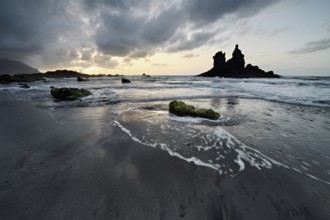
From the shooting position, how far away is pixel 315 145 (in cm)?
517

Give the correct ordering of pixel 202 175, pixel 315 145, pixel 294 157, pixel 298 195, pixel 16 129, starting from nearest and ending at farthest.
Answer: pixel 298 195 → pixel 202 175 → pixel 294 157 → pixel 315 145 → pixel 16 129

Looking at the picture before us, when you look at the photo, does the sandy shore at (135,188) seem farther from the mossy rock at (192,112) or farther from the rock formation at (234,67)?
the rock formation at (234,67)

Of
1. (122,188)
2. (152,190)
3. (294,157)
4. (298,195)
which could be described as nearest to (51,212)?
(122,188)

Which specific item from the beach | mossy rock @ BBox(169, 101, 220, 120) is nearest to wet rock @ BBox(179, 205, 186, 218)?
the beach

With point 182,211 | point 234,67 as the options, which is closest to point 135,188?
point 182,211

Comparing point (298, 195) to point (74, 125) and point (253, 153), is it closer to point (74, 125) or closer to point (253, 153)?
point (253, 153)

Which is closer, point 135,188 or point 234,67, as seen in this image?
point 135,188

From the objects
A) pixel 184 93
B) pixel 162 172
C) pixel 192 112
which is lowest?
pixel 184 93

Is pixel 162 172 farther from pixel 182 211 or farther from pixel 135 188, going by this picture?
pixel 182 211

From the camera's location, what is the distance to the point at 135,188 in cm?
306

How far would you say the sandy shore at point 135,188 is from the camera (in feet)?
8.45

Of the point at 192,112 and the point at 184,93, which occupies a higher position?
the point at 192,112

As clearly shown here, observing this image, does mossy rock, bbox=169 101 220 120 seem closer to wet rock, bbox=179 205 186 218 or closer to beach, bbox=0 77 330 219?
beach, bbox=0 77 330 219

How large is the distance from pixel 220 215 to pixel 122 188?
5.32ft
